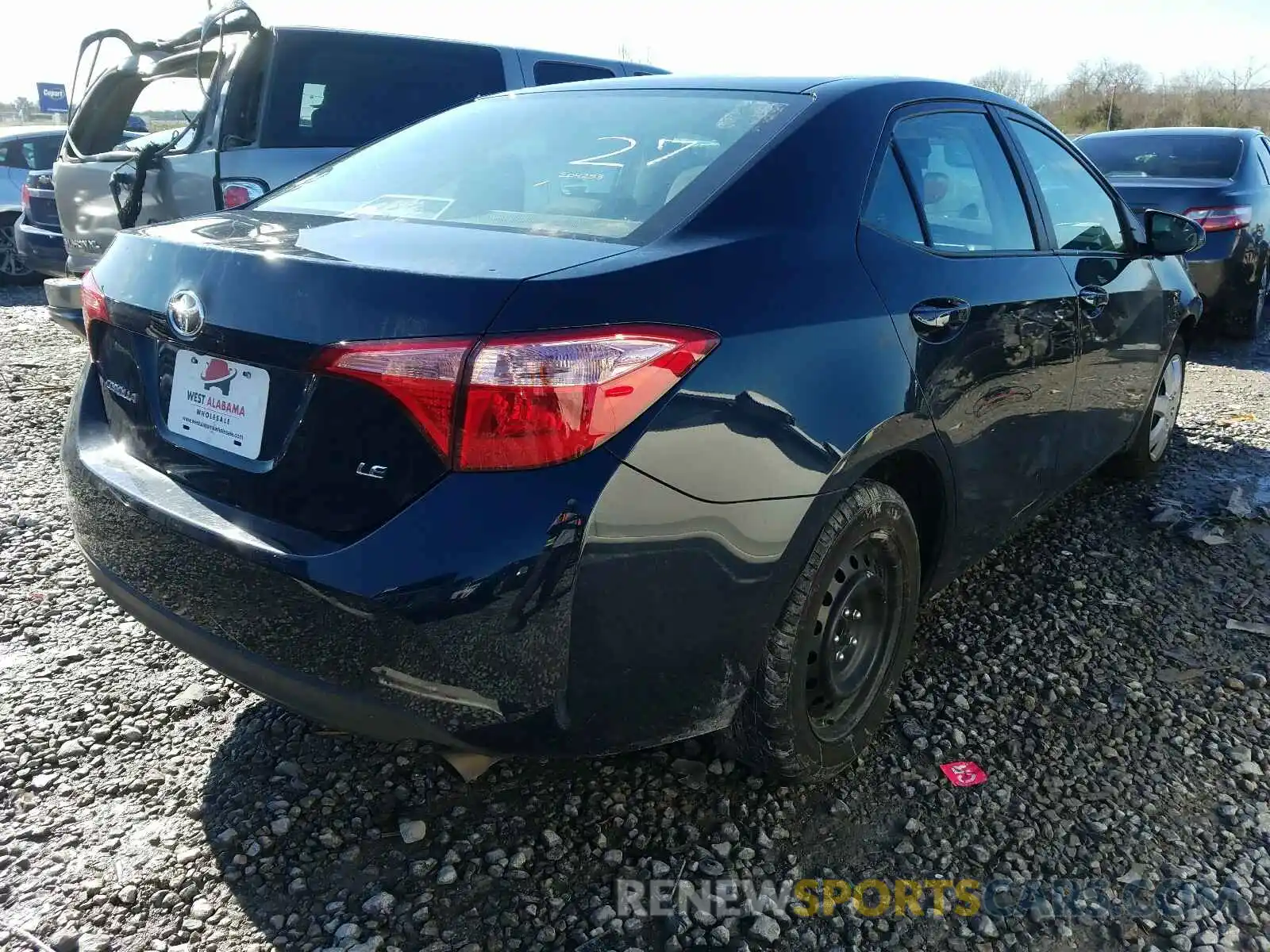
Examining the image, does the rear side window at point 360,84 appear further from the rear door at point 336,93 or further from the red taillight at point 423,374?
the red taillight at point 423,374

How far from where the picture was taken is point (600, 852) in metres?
2.11

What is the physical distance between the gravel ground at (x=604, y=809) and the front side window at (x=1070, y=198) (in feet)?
4.17

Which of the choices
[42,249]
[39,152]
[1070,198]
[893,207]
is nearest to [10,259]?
[39,152]

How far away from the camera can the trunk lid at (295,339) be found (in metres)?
1.63

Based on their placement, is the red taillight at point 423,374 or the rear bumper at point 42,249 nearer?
the red taillight at point 423,374

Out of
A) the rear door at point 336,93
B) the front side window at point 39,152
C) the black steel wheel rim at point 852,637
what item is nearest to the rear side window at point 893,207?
the black steel wheel rim at point 852,637

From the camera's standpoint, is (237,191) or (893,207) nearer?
(893,207)

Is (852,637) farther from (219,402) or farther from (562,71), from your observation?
(562,71)

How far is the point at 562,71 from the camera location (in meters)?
6.65

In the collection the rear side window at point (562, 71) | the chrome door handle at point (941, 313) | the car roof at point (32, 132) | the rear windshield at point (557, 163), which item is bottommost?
the chrome door handle at point (941, 313)

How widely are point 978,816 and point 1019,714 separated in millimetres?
494

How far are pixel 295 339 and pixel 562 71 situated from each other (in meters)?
5.54

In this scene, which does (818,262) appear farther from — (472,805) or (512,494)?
(472,805)
